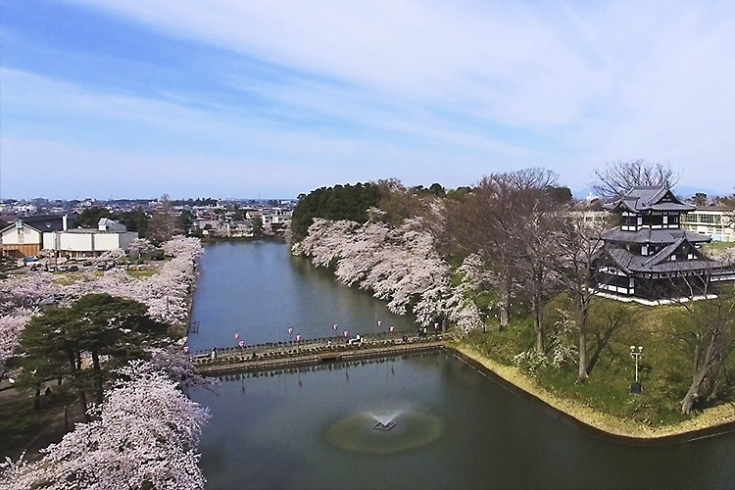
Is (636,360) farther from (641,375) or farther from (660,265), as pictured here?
(660,265)

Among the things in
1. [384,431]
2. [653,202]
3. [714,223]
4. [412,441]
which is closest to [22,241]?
[384,431]

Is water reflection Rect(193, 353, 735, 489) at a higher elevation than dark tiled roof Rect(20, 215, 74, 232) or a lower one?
lower

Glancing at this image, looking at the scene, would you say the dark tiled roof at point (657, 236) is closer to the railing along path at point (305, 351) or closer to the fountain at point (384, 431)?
the railing along path at point (305, 351)

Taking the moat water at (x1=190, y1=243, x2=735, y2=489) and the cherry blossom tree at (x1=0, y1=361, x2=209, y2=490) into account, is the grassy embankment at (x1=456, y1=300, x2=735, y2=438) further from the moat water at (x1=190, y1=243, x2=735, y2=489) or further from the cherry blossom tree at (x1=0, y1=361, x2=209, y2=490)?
the cherry blossom tree at (x1=0, y1=361, x2=209, y2=490)

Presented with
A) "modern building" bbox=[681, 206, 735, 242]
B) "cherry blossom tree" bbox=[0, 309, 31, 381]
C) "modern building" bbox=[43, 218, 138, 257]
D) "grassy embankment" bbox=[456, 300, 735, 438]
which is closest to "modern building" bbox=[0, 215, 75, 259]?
"modern building" bbox=[43, 218, 138, 257]

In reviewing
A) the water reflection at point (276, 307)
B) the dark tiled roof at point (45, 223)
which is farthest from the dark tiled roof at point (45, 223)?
the water reflection at point (276, 307)
